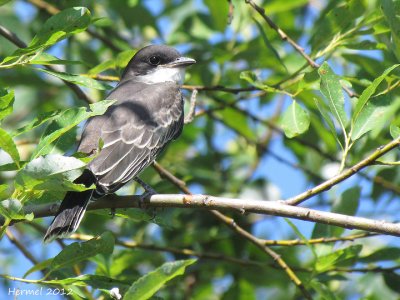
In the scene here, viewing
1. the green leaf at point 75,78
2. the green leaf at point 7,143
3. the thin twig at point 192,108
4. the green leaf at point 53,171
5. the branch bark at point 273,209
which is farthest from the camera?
the thin twig at point 192,108

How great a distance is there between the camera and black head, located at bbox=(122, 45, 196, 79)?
18.1 feet

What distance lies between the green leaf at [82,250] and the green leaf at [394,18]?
1.58 meters

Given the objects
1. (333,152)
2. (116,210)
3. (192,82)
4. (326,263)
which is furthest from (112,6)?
(326,263)

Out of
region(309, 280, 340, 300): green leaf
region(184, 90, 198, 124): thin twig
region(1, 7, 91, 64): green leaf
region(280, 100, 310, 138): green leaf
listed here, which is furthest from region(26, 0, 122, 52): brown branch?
region(309, 280, 340, 300): green leaf

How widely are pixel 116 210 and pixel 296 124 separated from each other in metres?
0.99

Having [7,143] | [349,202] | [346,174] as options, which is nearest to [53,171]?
[7,143]

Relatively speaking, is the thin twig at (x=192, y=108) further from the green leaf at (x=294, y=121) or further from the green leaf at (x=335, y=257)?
the green leaf at (x=335, y=257)

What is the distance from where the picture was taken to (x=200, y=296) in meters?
5.55

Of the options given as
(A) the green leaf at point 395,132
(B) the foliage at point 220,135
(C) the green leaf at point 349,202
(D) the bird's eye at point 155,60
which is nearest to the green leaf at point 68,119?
(B) the foliage at point 220,135

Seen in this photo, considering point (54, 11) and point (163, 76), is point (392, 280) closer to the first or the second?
point (163, 76)

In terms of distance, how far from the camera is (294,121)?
152 inches

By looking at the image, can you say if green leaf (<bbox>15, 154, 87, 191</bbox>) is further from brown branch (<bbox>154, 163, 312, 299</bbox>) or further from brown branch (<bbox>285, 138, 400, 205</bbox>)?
brown branch (<bbox>154, 163, 312, 299</bbox>)

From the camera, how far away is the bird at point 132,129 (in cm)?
374

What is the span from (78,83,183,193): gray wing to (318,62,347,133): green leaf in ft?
3.99
